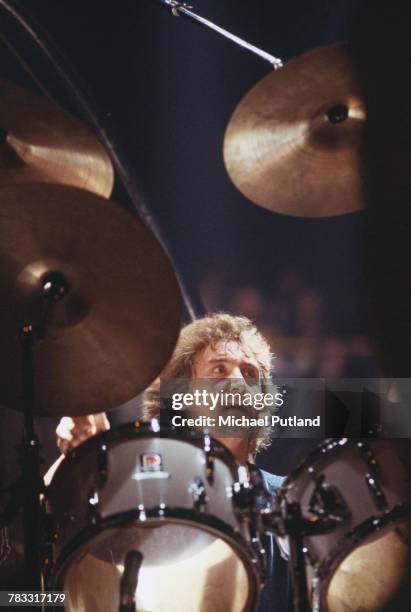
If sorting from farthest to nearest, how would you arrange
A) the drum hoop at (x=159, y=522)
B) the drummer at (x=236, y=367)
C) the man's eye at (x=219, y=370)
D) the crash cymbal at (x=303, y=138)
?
the man's eye at (x=219, y=370)
the drummer at (x=236, y=367)
the crash cymbal at (x=303, y=138)
the drum hoop at (x=159, y=522)

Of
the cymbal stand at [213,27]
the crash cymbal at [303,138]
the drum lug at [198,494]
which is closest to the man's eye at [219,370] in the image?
the crash cymbal at [303,138]

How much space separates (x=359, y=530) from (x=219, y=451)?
0.30 m

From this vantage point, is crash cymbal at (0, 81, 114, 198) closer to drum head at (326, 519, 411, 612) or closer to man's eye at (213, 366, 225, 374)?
man's eye at (213, 366, 225, 374)

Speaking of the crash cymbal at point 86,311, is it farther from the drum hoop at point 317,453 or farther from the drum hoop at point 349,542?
the drum hoop at point 349,542

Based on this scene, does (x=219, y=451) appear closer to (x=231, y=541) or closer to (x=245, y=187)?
(x=231, y=541)

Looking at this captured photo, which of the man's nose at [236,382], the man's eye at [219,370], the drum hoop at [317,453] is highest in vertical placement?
the man's eye at [219,370]

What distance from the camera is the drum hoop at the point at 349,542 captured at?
3.48 ft

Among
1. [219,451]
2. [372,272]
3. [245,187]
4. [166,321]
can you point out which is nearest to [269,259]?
[245,187]

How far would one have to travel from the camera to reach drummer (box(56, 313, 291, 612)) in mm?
1573

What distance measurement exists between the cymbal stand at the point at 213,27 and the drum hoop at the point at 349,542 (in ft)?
4.27

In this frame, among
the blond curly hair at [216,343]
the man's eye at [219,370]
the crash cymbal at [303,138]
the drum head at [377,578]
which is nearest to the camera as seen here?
the drum head at [377,578]

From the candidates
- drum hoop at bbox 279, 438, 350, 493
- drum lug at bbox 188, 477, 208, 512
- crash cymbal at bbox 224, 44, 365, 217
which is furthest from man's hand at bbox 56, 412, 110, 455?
crash cymbal at bbox 224, 44, 365, 217

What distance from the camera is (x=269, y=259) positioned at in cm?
186

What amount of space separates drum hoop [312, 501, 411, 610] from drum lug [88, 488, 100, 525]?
1.43 ft
